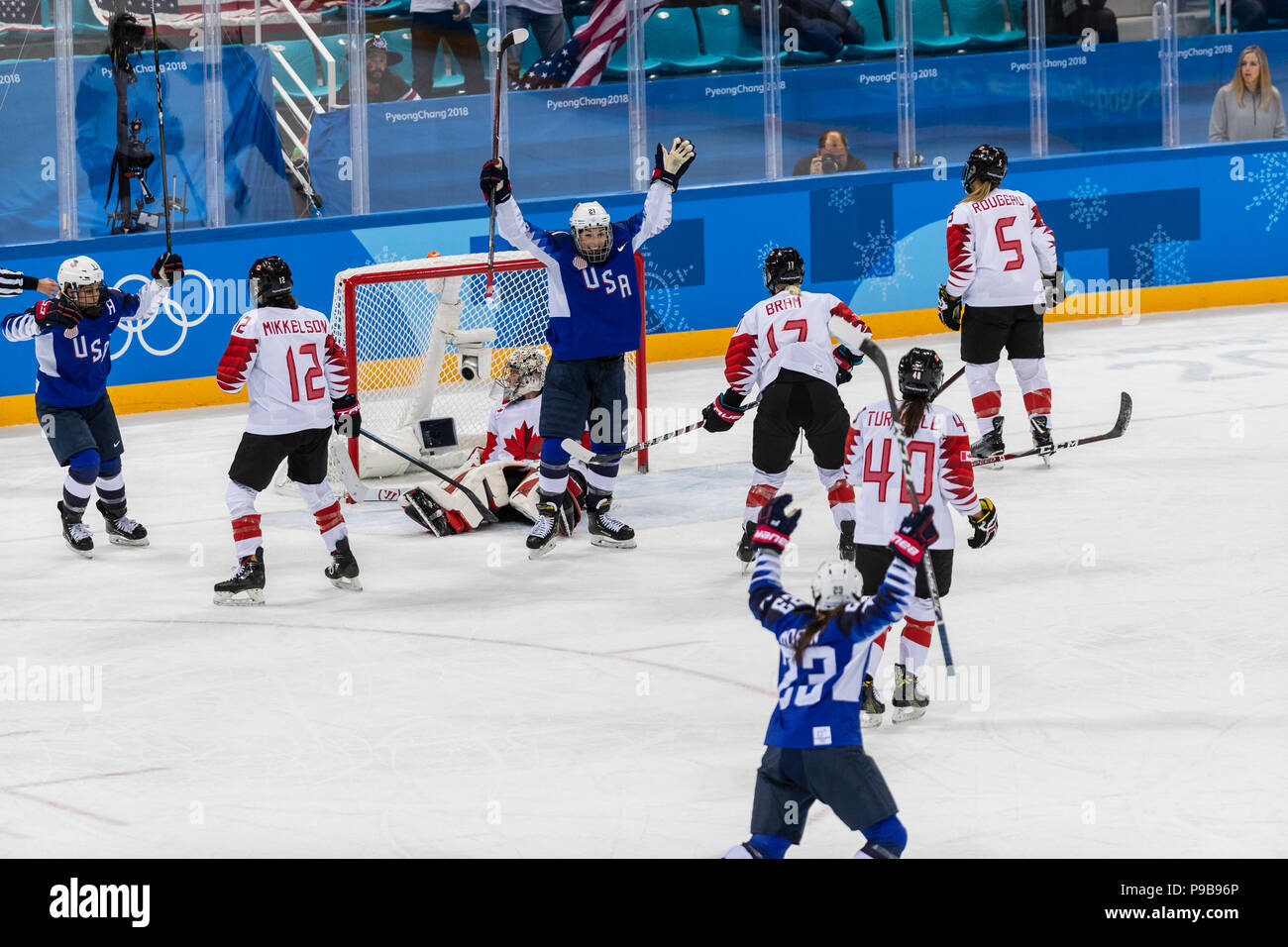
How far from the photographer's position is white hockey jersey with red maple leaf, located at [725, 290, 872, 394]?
22.4 ft

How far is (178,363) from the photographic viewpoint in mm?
11172

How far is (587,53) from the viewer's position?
39.5 feet

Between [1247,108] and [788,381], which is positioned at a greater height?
[1247,108]

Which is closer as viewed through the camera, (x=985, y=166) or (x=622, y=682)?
(x=622, y=682)

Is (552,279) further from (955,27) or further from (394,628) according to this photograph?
(955,27)

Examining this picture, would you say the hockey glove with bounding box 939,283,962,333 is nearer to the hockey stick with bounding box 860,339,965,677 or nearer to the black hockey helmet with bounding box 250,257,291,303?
the black hockey helmet with bounding box 250,257,291,303

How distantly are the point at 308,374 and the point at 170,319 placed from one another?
472cm

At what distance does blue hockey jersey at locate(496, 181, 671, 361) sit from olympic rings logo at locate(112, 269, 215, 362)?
4.09m

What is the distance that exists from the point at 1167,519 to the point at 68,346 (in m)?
4.67

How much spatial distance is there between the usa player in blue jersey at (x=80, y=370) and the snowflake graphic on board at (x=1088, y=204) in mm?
7197

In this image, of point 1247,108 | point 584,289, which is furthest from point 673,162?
point 1247,108

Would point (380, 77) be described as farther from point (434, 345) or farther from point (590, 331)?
point (590, 331)

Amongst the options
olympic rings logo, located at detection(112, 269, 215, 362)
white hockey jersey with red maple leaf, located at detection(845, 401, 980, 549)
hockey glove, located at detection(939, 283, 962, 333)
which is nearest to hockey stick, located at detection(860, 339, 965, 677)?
white hockey jersey with red maple leaf, located at detection(845, 401, 980, 549)

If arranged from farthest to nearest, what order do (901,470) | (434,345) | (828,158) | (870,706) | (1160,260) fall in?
(1160,260), (828,158), (434,345), (870,706), (901,470)
